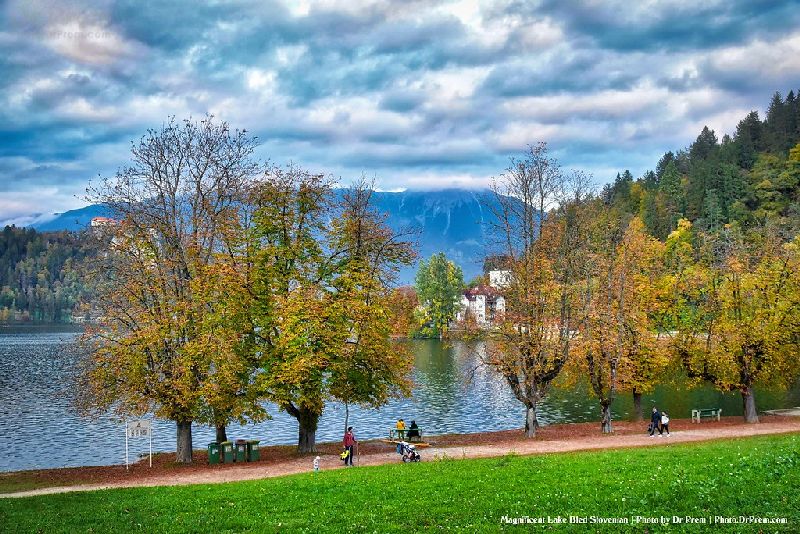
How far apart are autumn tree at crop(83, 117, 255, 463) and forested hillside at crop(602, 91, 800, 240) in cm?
9854

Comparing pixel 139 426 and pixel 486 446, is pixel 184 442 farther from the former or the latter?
pixel 486 446

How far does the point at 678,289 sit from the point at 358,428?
27.6m

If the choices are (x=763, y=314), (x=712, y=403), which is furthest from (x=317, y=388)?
(x=712, y=403)

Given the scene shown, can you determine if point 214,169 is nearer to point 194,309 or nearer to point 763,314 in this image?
point 194,309

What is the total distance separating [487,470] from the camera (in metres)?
24.5

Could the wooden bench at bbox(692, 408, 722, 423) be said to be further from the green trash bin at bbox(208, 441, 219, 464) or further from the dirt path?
the green trash bin at bbox(208, 441, 219, 464)

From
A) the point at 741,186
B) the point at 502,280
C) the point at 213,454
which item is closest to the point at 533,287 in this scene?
the point at 502,280

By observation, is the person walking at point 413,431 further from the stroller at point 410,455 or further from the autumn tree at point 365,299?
the stroller at point 410,455

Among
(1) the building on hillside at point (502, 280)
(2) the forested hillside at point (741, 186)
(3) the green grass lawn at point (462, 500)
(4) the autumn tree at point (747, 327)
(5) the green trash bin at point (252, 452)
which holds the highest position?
(2) the forested hillside at point (741, 186)

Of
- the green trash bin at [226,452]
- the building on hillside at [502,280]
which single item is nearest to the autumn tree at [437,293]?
the building on hillside at [502,280]

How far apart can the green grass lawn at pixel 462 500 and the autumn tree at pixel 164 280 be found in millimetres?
9591

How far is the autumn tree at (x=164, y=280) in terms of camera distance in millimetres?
33750

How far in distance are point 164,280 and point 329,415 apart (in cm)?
2776

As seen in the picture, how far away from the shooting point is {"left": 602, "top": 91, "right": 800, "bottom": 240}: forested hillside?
458ft
